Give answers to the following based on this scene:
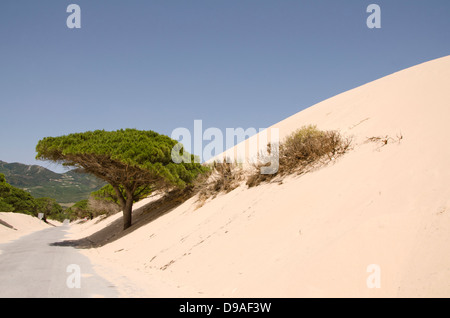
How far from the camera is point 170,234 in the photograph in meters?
10.5

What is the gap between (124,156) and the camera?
14.8 metres

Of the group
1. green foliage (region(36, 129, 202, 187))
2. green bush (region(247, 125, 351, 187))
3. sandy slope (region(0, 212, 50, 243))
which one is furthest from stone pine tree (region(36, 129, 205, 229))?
sandy slope (region(0, 212, 50, 243))

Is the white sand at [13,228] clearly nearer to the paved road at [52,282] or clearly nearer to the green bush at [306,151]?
the paved road at [52,282]

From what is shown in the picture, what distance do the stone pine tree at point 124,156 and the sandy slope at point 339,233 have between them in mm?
6026

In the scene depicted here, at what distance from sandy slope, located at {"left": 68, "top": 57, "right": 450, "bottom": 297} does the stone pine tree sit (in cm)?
603

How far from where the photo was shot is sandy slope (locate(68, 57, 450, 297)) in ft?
13.3

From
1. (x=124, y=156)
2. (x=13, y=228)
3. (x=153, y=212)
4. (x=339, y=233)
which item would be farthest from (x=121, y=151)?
(x=13, y=228)

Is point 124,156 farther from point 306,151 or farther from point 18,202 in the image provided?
point 18,202

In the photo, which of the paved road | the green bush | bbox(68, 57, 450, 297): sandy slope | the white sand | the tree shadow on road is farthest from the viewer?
the white sand

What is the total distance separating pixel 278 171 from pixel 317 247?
16.7 feet

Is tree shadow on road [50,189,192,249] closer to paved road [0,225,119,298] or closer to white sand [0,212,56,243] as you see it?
white sand [0,212,56,243]

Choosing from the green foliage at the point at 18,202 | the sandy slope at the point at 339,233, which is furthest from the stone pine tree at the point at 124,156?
the green foliage at the point at 18,202

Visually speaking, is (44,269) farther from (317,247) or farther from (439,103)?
(439,103)

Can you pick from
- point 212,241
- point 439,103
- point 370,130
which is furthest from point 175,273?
point 439,103
